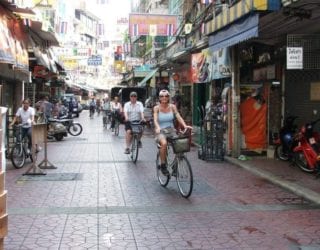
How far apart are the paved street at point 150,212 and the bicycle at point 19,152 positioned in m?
0.35

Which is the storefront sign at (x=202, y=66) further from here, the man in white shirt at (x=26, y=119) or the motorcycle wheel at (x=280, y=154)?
the man in white shirt at (x=26, y=119)

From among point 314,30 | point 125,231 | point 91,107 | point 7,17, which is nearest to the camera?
point 125,231

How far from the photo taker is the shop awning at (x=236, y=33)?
10659 millimetres

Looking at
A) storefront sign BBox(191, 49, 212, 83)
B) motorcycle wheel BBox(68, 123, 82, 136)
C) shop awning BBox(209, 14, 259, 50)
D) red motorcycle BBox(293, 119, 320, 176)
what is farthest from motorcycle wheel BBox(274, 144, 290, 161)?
motorcycle wheel BBox(68, 123, 82, 136)

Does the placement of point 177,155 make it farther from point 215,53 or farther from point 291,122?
point 215,53

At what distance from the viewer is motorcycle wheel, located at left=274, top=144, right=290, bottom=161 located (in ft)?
44.3

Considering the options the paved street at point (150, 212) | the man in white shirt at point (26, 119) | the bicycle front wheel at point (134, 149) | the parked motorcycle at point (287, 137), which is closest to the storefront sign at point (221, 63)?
the parked motorcycle at point (287, 137)

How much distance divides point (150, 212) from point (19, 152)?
236 inches

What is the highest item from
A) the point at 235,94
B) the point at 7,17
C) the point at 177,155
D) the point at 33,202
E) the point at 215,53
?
the point at 7,17

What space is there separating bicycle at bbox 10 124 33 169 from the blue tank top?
421 cm

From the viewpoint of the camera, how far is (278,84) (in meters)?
14.2

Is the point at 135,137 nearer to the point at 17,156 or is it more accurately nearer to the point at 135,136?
the point at 135,136

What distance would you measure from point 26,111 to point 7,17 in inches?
174

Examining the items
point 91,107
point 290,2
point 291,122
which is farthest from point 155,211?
point 91,107
